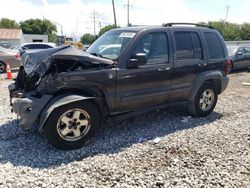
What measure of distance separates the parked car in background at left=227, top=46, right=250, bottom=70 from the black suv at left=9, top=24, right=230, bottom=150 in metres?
8.76

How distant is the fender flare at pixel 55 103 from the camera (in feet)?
13.2

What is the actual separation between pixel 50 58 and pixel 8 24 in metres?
99.1

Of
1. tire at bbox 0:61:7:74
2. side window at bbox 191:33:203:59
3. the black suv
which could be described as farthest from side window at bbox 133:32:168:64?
tire at bbox 0:61:7:74

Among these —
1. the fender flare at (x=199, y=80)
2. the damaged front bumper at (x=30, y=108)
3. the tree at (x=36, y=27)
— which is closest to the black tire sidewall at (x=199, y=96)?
the fender flare at (x=199, y=80)

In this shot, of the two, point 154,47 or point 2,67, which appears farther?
point 2,67

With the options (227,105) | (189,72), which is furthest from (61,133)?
(227,105)

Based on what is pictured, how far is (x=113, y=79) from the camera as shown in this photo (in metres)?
4.58

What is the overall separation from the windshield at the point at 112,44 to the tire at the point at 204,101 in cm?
208

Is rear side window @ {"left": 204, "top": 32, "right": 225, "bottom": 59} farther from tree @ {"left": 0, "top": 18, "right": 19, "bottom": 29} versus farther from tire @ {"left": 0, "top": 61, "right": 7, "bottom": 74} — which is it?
tree @ {"left": 0, "top": 18, "right": 19, "bottom": 29}

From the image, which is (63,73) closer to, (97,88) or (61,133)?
(97,88)

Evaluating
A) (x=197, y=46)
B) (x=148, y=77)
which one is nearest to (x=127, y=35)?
(x=148, y=77)

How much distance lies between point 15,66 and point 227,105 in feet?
34.9

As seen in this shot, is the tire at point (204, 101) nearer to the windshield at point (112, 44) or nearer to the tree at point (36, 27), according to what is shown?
the windshield at point (112, 44)

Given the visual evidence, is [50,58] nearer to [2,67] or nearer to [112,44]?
[112,44]
